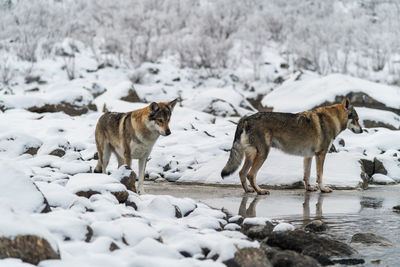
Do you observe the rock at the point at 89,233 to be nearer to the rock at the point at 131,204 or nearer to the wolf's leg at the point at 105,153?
the rock at the point at 131,204

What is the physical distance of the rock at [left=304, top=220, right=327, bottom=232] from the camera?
501cm

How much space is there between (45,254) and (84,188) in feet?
6.91

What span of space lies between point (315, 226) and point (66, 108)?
1492 centimetres

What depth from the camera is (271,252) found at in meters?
3.95

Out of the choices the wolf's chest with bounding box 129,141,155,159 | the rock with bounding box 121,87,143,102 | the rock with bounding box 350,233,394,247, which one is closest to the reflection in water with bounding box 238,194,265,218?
the rock with bounding box 350,233,394,247

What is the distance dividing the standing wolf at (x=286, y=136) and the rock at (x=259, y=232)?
10.2 feet

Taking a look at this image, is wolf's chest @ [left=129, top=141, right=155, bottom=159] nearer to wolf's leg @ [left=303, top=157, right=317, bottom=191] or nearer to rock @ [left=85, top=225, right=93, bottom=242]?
wolf's leg @ [left=303, top=157, right=317, bottom=191]

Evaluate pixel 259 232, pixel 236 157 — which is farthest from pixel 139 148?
pixel 259 232

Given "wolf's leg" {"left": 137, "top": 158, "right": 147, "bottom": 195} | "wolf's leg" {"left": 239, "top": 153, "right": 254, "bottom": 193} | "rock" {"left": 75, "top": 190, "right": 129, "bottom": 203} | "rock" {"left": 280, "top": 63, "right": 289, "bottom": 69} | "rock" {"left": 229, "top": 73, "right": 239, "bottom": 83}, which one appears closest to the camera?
"rock" {"left": 75, "top": 190, "right": 129, "bottom": 203}

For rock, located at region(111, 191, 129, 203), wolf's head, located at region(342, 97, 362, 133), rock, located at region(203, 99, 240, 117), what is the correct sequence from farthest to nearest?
rock, located at region(203, 99, 240, 117), wolf's head, located at region(342, 97, 362, 133), rock, located at region(111, 191, 129, 203)

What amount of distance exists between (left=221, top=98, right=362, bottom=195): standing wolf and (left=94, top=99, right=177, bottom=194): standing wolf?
54.5 inches

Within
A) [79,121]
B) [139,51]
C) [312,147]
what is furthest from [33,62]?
[312,147]

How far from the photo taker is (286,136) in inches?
324

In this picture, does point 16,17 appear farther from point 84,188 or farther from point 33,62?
point 84,188
